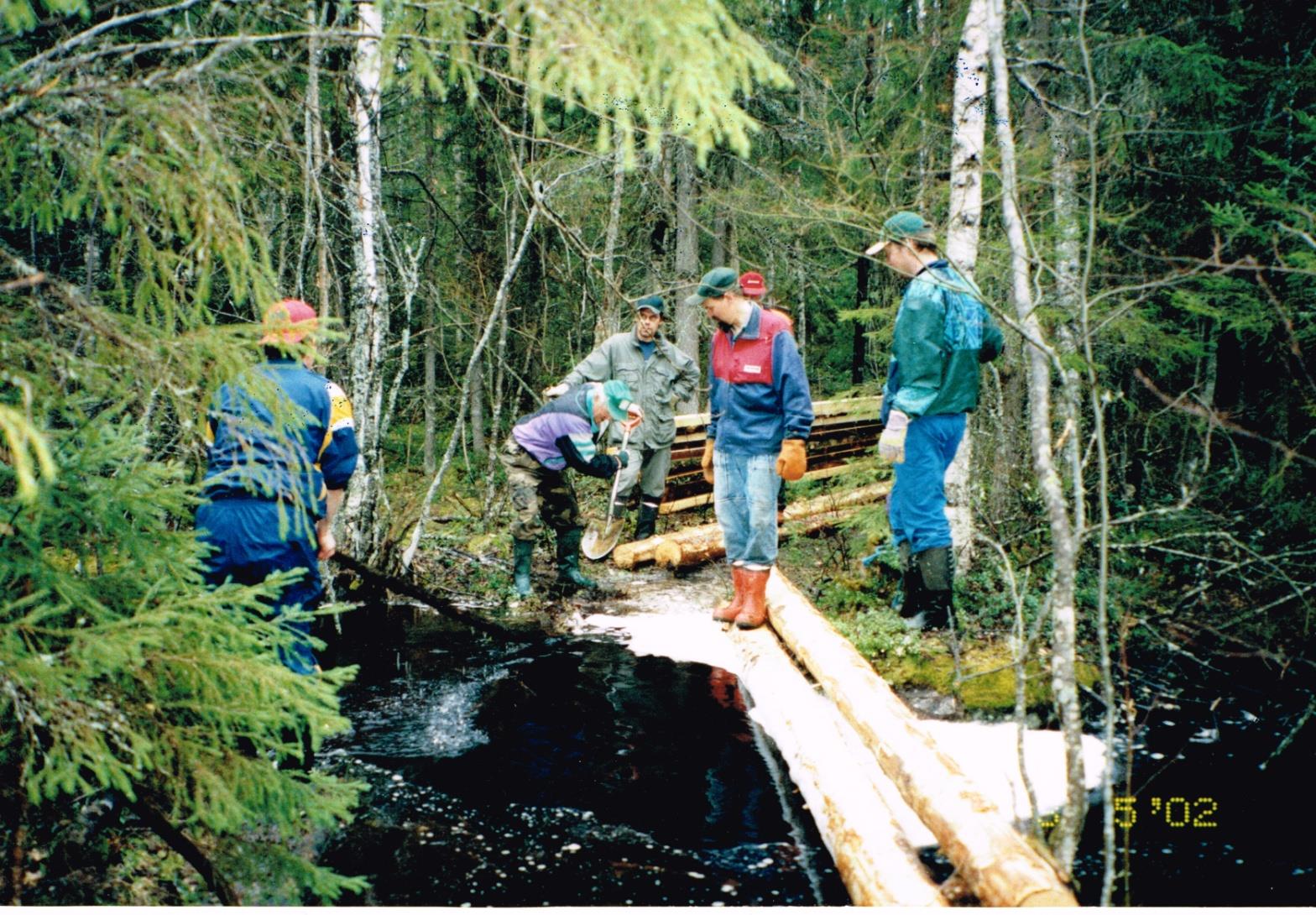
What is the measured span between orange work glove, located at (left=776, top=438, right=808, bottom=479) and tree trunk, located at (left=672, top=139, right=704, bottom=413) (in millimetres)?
7320

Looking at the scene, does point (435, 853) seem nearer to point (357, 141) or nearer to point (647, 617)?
point (647, 617)

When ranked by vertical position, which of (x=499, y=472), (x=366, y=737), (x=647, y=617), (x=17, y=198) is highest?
(x=17, y=198)

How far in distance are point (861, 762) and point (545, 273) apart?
9.12 m

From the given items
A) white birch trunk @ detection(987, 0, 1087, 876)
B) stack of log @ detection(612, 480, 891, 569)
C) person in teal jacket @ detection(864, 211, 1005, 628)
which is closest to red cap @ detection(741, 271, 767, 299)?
person in teal jacket @ detection(864, 211, 1005, 628)

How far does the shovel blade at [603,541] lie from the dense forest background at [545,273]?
145 cm

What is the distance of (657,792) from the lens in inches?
164

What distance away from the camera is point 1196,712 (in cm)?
500

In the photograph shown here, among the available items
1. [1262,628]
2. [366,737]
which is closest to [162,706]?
[366,737]

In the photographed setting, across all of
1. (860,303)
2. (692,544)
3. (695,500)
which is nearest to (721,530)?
(692,544)

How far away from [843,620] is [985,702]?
1.32 m

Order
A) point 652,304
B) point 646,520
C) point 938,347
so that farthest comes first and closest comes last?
1. point 646,520
2. point 652,304
3. point 938,347

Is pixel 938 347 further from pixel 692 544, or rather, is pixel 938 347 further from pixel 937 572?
pixel 692 544

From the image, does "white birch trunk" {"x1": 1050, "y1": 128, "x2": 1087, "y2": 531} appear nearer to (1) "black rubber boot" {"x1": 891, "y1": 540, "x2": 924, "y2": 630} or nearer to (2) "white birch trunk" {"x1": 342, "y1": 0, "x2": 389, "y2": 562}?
(1) "black rubber boot" {"x1": 891, "y1": 540, "x2": 924, "y2": 630}

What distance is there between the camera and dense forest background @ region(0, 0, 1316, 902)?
233 centimetres
